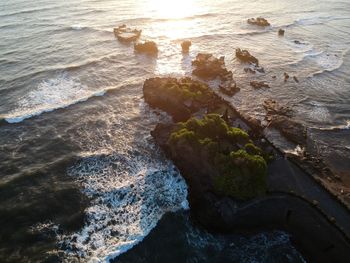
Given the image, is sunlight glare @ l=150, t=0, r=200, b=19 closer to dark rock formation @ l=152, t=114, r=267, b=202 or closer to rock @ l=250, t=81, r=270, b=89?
rock @ l=250, t=81, r=270, b=89

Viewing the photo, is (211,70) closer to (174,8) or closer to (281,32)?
(281,32)

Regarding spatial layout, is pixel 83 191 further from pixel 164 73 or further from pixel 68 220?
pixel 164 73

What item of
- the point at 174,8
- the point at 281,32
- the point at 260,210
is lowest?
the point at 281,32

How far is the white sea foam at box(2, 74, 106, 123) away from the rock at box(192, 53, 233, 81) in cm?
1749

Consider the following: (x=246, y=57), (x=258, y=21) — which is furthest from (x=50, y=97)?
(x=258, y=21)

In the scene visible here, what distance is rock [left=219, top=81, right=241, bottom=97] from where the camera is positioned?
1960 inches

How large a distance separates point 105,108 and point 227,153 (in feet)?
73.3

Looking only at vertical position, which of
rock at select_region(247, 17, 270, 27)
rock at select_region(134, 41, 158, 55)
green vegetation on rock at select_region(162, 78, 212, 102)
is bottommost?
rock at select_region(247, 17, 270, 27)

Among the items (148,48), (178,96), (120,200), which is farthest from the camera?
(148,48)

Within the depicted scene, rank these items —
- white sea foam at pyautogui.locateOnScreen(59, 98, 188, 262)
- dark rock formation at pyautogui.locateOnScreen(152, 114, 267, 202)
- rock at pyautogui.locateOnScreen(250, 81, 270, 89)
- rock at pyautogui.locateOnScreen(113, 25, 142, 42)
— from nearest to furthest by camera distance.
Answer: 1. white sea foam at pyautogui.locateOnScreen(59, 98, 188, 262)
2. dark rock formation at pyautogui.locateOnScreen(152, 114, 267, 202)
3. rock at pyautogui.locateOnScreen(250, 81, 270, 89)
4. rock at pyautogui.locateOnScreen(113, 25, 142, 42)

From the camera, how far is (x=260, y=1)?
4419 inches

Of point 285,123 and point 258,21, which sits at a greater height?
point 258,21

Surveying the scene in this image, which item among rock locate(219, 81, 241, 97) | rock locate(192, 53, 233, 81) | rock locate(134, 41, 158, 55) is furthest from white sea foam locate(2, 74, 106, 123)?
rock locate(219, 81, 241, 97)

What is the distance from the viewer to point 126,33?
237 feet
